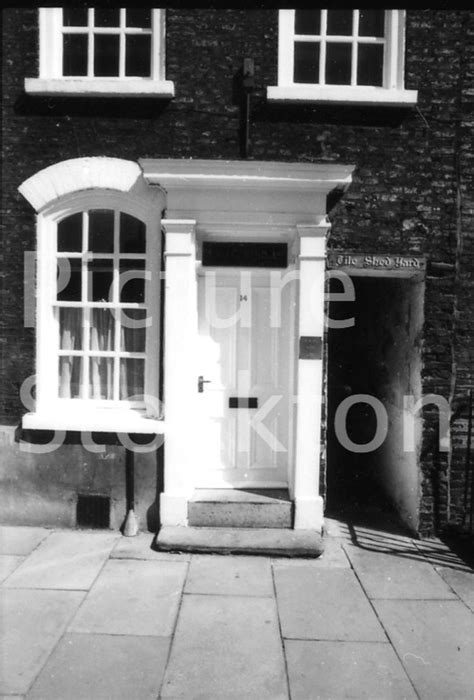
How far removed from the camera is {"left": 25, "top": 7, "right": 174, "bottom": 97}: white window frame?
5.24m

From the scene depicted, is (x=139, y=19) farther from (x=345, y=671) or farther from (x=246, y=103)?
(x=345, y=671)

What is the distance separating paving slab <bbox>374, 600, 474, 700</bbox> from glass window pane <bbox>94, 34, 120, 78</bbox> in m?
5.64

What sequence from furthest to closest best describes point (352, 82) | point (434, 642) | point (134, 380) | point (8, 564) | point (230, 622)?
point (134, 380) < point (352, 82) < point (8, 564) < point (230, 622) < point (434, 642)

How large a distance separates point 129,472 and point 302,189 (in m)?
3.30

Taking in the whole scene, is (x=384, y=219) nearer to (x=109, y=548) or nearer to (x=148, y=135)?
(x=148, y=135)

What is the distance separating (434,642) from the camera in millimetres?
3553

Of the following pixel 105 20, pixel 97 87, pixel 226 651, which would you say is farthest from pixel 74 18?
pixel 226 651

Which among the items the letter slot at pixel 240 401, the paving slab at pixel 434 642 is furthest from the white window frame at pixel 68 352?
the paving slab at pixel 434 642

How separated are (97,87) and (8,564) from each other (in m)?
4.60

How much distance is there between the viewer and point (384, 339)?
652 cm

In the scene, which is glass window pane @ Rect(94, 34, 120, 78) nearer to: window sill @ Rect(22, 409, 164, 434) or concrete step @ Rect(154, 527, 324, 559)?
window sill @ Rect(22, 409, 164, 434)

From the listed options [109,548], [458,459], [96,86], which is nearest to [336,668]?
[109,548]

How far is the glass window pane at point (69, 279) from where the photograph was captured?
552 cm

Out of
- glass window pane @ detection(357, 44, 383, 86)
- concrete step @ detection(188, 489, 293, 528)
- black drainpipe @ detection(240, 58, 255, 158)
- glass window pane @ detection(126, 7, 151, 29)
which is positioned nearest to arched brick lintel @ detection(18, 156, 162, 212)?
black drainpipe @ detection(240, 58, 255, 158)
